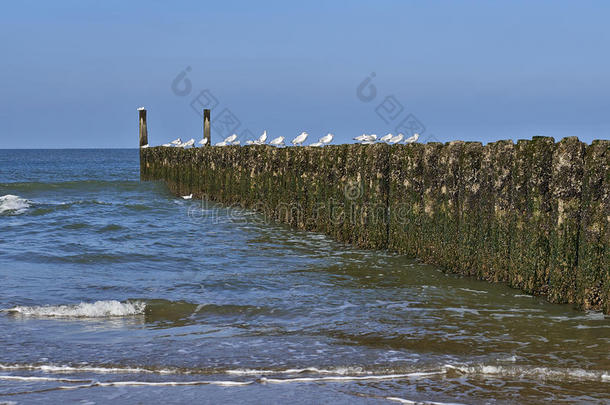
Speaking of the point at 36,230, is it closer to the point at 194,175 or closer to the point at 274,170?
the point at 274,170

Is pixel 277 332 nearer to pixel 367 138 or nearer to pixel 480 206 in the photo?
pixel 480 206

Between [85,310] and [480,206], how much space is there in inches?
195

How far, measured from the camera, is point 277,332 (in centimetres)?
654

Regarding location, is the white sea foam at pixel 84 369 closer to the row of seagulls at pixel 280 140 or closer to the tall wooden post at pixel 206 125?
the row of seagulls at pixel 280 140

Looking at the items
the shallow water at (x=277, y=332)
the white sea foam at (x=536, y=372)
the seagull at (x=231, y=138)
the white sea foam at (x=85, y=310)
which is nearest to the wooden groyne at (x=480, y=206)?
the shallow water at (x=277, y=332)

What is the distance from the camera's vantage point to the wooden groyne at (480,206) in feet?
23.0

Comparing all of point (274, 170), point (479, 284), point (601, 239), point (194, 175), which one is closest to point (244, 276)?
point (479, 284)

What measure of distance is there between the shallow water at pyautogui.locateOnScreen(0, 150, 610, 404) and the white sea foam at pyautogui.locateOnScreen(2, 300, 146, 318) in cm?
2

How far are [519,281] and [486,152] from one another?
1704 mm

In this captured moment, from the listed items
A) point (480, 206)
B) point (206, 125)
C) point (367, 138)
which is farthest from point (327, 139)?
point (480, 206)

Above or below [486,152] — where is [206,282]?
below

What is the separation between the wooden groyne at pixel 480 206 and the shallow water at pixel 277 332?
308 mm

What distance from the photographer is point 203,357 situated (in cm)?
559

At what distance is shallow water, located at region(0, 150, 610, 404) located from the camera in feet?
15.8
